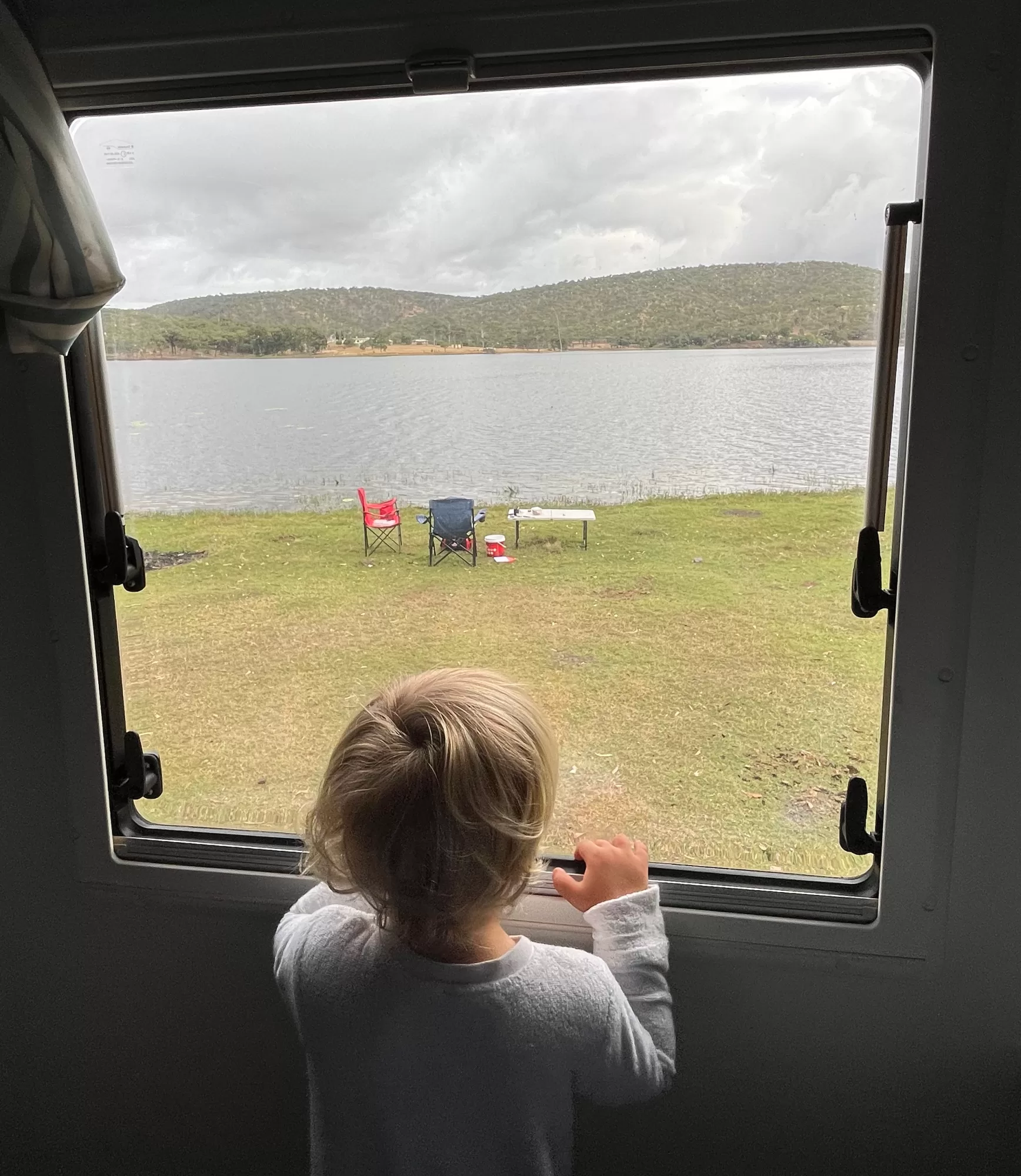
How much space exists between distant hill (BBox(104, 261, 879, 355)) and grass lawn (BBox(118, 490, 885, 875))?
26 centimetres

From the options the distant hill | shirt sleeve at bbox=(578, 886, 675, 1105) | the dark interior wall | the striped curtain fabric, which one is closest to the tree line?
the distant hill

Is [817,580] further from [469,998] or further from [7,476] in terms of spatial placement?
[7,476]

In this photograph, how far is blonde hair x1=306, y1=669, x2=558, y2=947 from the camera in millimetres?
950

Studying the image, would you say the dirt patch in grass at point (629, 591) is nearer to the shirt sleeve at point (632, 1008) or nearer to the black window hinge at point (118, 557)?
the shirt sleeve at point (632, 1008)

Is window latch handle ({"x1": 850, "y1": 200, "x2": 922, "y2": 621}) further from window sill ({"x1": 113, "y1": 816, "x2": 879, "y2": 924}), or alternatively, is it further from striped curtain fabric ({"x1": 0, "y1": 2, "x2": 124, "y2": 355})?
striped curtain fabric ({"x1": 0, "y1": 2, "x2": 124, "y2": 355})

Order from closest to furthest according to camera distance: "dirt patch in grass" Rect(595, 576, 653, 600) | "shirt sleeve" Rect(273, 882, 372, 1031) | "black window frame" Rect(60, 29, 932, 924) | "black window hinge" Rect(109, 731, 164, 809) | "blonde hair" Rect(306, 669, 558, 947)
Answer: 1. "blonde hair" Rect(306, 669, 558, 947)
2. "shirt sleeve" Rect(273, 882, 372, 1031)
3. "black window frame" Rect(60, 29, 932, 924)
4. "dirt patch in grass" Rect(595, 576, 653, 600)
5. "black window hinge" Rect(109, 731, 164, 809)

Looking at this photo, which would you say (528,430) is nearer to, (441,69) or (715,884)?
(441,69)

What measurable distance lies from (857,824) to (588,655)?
1.55 ft

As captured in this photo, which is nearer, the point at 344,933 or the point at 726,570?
the point at 344,933

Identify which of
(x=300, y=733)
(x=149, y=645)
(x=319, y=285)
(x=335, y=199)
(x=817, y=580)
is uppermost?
(x=335, y=199)

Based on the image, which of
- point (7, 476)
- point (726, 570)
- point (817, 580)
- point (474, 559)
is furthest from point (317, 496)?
point (817, 580)

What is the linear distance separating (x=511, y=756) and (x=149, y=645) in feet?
2.71

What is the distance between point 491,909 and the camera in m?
1.01

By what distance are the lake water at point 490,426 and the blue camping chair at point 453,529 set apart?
3 centimetres
